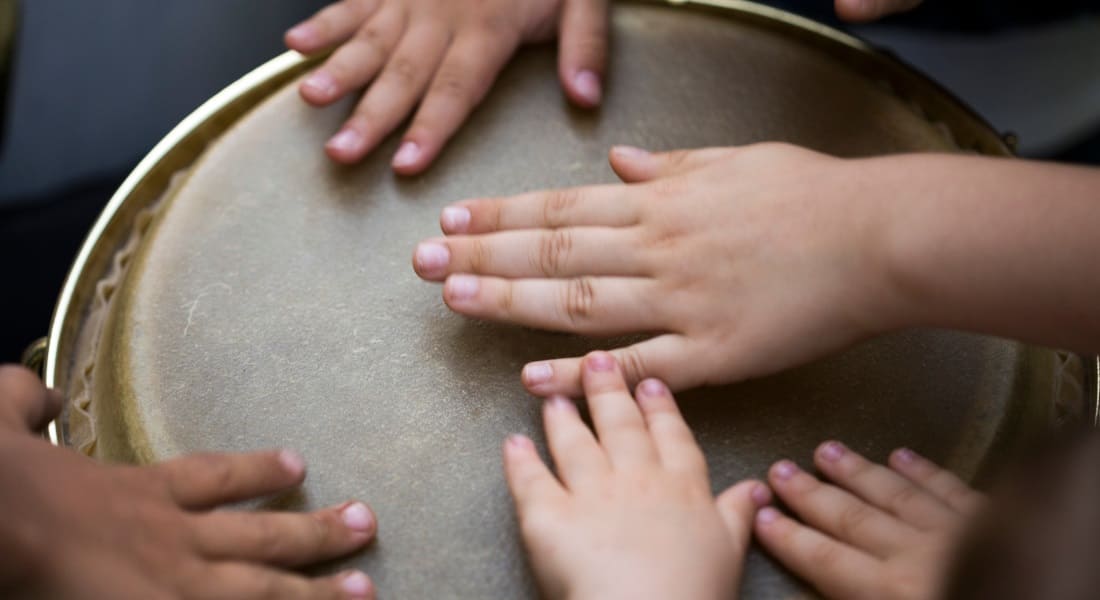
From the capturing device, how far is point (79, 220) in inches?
55.4

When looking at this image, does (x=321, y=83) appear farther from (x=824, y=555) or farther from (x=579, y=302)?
(x=824, y=555)

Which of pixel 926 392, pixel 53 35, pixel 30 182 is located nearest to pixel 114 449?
pixel 926 392

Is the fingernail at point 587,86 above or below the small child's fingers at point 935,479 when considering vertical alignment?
above

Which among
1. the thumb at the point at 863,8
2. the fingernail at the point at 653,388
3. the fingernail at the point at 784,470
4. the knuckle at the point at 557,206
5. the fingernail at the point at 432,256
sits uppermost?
the thumb at the point at 863,8

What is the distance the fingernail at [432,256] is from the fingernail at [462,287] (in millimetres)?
17

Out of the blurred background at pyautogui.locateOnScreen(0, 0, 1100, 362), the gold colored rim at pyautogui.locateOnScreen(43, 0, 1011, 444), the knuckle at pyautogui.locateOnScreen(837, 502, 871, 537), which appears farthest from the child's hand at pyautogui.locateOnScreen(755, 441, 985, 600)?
the blurred background at pyautogui.locateOnScreen(0, 0, 1100, 362)

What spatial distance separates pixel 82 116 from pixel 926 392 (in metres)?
1.31

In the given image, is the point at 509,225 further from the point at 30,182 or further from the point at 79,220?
the point at 30,182

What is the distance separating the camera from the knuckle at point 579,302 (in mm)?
713

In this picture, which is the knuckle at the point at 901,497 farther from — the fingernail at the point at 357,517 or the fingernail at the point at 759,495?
the fingernail at the point at 357,517

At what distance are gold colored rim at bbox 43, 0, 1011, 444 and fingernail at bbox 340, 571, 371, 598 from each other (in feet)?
1.15

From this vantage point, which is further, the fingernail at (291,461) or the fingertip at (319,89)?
the fingertip at (319,89)

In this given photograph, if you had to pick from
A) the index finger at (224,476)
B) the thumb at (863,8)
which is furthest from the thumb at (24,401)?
the thumb at (863,8)

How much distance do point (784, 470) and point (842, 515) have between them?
0.15 ft
